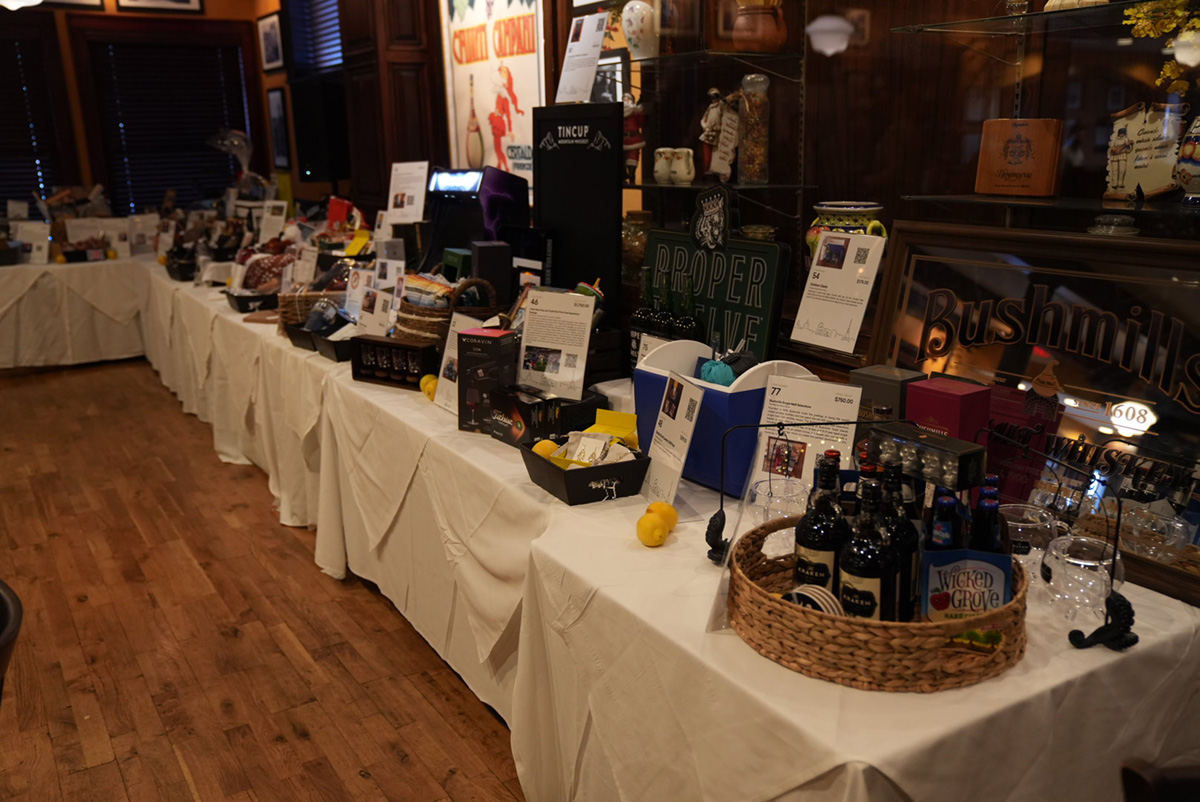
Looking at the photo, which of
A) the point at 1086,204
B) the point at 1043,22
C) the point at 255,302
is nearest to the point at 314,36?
the point at 255,302

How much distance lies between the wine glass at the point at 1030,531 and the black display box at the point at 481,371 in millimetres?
1303

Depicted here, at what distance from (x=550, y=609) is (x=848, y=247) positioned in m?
1.04

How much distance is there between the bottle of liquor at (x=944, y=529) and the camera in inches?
50.7

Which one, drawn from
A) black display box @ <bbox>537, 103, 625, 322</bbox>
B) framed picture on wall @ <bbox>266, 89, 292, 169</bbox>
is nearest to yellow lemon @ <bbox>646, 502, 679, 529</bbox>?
black display box @ <bbox>537, 103, 625, 322</bbox>

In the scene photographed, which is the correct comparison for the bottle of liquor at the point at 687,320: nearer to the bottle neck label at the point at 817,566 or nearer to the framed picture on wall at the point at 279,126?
the bottle neck label at the point at 817,566

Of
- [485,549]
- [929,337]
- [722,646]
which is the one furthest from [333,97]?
[722,646]

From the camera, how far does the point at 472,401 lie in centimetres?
248

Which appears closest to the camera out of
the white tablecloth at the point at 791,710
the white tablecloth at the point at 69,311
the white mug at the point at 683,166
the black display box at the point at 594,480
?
the white tablecloth at the point at 791,710

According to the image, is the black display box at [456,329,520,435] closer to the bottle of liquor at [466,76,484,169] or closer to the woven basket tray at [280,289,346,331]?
the woven basket tray at [280,289,346,331]

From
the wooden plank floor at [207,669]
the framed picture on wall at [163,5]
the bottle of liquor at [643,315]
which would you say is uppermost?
the framed picture on wall at [163,5]

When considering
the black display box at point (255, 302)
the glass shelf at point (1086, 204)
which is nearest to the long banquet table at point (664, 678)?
the glass shelf at point (1086, 204)

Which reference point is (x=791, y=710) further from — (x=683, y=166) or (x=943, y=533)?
(x=683, y=166)

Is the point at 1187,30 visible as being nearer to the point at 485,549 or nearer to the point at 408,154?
the point at 485,549

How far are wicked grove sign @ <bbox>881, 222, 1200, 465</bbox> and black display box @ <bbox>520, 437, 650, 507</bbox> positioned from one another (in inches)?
23.7
